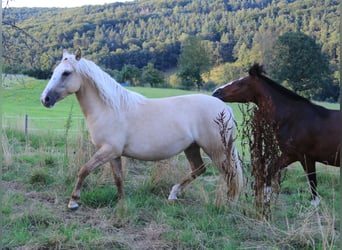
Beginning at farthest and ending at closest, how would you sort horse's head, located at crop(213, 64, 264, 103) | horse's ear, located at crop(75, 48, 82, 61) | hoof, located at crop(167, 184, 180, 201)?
horse's head, located at crop(213, 64, 264, 103)
hoof, located at crop(167, 184, 180, 201)
horse's ear, located at crop(75, 48, 82, 61)

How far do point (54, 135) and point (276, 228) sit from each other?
6780 mm

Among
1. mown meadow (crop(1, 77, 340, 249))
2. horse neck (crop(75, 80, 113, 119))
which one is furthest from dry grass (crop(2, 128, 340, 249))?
horse neck (crop(75, 80, 113, 119))

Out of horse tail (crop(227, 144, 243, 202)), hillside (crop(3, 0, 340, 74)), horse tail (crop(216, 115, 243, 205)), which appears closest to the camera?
horse tail (crop(216, 115, 243, 205))

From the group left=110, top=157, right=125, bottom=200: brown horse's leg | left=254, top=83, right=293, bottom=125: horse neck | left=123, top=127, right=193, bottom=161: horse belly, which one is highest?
left=254, top=83, right=293, bottom=125: horse neck

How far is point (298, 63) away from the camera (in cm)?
1366

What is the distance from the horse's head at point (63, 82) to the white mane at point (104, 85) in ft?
0.23

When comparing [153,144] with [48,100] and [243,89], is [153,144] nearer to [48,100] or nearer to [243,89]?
[48,100]

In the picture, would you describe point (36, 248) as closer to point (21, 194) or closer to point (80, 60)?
point (21, 194)

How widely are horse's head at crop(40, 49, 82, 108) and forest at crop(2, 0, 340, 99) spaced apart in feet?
19.7

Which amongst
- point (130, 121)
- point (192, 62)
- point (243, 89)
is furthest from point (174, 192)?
point (192, 62)

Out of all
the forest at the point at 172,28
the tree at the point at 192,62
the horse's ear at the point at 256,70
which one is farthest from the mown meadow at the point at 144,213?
the tree at the point at 192,62

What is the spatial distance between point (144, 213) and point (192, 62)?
1778cm

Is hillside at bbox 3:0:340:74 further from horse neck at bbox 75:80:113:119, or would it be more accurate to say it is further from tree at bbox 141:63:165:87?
horse neck at bbox 75:80:113:119

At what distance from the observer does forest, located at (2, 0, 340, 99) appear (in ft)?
44.7
